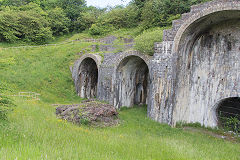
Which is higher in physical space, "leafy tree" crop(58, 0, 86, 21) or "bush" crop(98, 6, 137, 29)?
"leafy tree" crop(58, 0, 86, 21)

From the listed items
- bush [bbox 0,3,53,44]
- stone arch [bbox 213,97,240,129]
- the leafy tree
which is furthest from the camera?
the leafy tree

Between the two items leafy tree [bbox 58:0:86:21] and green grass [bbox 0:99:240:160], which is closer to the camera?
green grass [bbox 0:99:240:160]

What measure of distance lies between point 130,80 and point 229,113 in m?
7.53

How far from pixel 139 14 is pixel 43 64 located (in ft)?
79.7

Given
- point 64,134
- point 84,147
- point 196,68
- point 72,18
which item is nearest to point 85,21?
point 72,18

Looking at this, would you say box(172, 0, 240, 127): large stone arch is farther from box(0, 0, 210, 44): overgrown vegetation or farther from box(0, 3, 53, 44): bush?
box(0, 3, 53, 44): bush

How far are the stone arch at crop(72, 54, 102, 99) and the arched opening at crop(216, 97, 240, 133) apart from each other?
12.6 meters

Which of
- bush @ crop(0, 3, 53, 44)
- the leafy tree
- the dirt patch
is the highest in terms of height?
the leafy tree

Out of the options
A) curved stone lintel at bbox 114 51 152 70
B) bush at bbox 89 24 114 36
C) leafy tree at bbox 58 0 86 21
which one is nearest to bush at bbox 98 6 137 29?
bush at bbox 89 24 114 36

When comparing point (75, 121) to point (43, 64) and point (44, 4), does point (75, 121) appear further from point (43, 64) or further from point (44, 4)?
point (44, 4)

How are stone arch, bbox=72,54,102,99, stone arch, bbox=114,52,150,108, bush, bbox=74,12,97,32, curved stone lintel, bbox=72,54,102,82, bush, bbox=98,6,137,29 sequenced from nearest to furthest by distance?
stone arch, bbox=114,52,150,108, curved stone lintel, bbox=72,54,102,82, stone arch, bbox=72,54,102,99, bush, bbox=98,6,137,29, bush, bbox=74,12,97,32

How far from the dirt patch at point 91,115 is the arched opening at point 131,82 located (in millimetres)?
3919

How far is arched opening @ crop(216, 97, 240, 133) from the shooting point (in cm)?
1072

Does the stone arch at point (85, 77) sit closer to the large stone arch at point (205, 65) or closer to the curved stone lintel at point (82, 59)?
the curved stone lintel at point (82, 59)
